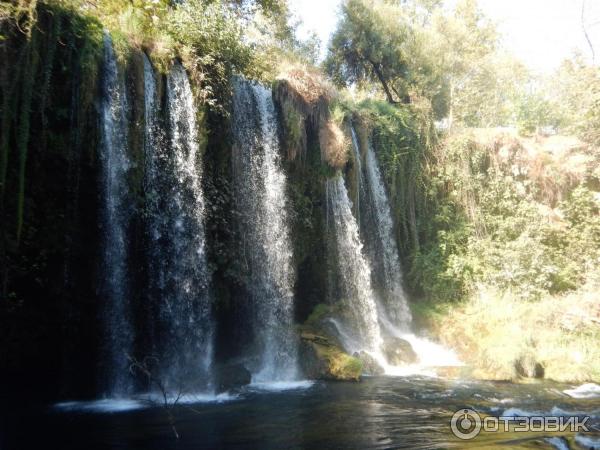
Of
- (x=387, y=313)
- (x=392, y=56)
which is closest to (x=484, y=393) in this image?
(x=387, y=313)

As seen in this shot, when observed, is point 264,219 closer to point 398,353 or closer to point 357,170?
point 357,170

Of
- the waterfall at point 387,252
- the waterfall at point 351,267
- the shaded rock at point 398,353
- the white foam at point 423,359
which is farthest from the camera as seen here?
the waterfall at point 387,252

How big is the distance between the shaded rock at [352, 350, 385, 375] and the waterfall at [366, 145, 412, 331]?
3.30 metres

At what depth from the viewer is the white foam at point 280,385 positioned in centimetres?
862

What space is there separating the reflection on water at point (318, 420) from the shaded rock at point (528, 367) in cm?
79

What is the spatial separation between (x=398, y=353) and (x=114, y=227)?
7.06 meters

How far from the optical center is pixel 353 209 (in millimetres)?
13273

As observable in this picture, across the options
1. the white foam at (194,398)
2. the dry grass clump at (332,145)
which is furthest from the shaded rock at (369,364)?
the dry grass clump at (332,145)

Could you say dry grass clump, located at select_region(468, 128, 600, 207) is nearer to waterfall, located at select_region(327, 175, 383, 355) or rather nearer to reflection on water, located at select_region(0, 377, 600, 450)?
waterfall, located at select_region(327, 175, 383, 355)

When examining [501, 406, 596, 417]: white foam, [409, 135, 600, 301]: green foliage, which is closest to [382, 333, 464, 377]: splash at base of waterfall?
[409, 135, 600, 301]: green foliage

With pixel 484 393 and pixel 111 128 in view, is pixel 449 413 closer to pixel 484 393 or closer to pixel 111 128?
pixel 484 393

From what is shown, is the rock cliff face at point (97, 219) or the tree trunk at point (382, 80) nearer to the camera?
the rock cliff face at point (97, 219)

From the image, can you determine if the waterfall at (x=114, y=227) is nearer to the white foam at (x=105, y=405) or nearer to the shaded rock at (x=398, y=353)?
the white foam at (x=105, y=405)

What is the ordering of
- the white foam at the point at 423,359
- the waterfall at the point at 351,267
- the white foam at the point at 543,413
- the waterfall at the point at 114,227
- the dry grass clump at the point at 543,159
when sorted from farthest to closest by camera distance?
the dry grass clump at the point at 543,159
the waterfall at the point at 351,267
the white foam at the point at 423,359
the waterfall at the point at 114,227
the white foam at the point at 543,413
